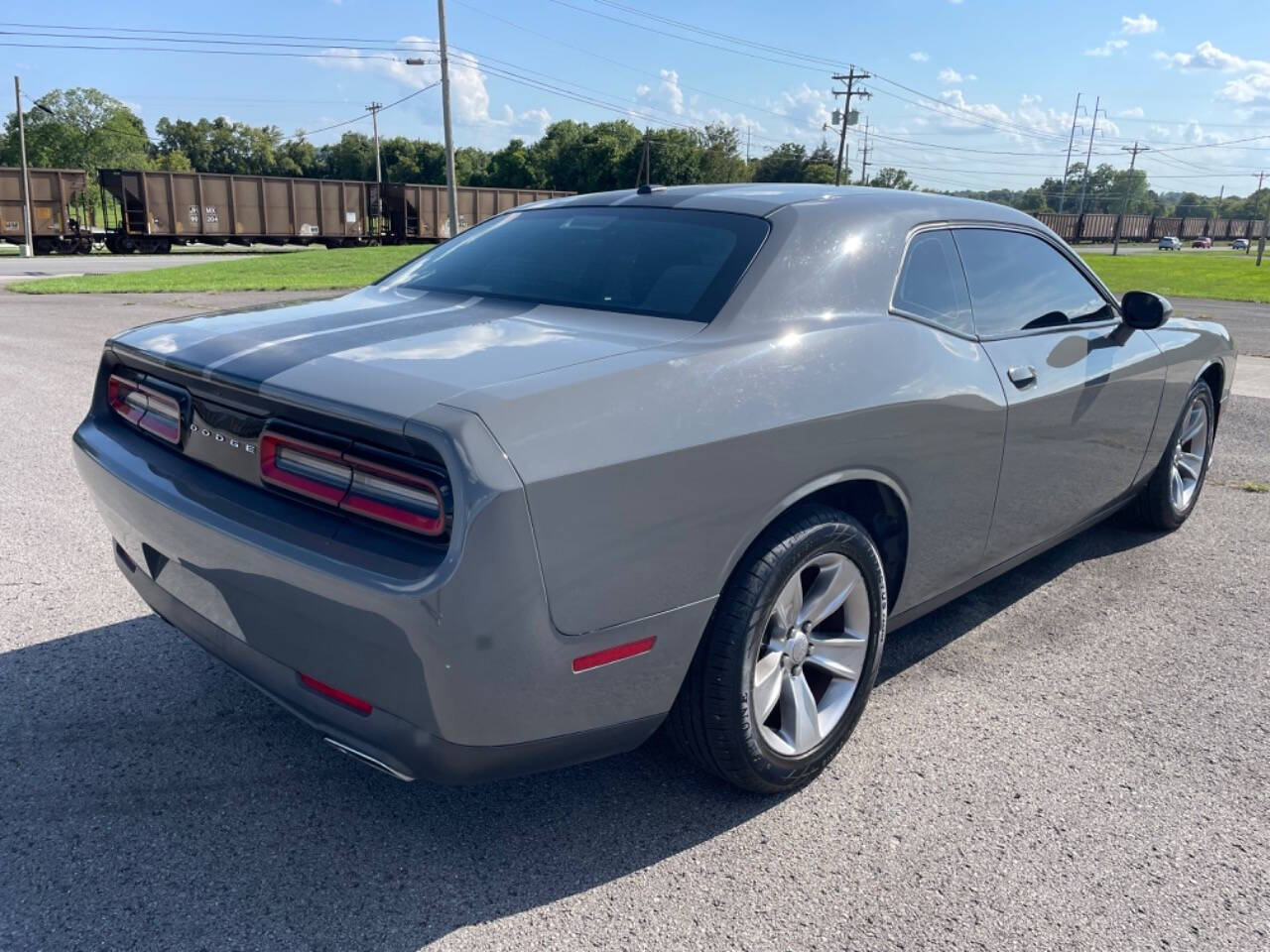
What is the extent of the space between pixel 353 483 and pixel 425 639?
0.41 metres

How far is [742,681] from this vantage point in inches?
93.7

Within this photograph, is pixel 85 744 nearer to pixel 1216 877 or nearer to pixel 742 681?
pixel 742 681

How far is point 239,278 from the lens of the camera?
21078 millimetres

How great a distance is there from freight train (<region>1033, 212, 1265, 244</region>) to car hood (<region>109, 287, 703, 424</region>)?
69.7 metres

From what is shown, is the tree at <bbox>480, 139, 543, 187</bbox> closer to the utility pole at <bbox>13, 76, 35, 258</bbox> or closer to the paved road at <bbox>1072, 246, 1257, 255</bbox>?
the paved road at <bbox>1072, 246, 1257, 255</bbox>

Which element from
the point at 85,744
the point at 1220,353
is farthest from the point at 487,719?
the point at 1220,353

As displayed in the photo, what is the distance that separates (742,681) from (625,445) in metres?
0.70

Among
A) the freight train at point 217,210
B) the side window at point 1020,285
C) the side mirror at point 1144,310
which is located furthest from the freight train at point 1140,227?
the side window at point 1020,285

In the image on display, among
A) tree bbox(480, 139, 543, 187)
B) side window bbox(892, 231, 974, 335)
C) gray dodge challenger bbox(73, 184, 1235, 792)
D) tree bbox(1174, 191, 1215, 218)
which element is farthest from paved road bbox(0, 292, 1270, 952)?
tree bbox(1174, 191, 1215, 218)

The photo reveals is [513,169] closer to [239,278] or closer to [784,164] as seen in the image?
[784,164]

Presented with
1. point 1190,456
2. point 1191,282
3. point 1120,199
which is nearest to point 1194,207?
point 1120,199

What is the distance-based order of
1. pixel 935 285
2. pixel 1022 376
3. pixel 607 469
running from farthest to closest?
pixel 1022 376, pixel 935 285, pixel 607 469

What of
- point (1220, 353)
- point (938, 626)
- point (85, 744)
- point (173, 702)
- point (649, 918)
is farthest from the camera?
point (1220, 353)

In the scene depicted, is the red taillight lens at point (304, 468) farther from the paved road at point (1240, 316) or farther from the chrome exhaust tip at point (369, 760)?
the paved road at point (1240, 316)
